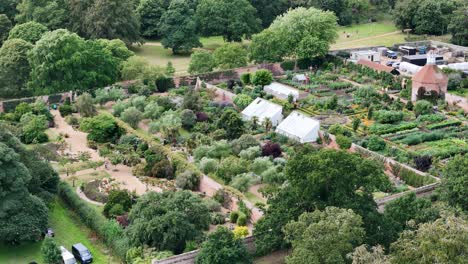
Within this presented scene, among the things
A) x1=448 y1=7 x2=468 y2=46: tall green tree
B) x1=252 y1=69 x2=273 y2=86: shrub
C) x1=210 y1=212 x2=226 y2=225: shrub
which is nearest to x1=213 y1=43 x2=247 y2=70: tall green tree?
x1=252 y1=69 x2=273 y2=86: shrub

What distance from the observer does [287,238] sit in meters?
26.4

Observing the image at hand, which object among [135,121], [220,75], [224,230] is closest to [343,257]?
[224,230]

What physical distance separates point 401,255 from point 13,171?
55.6 feet

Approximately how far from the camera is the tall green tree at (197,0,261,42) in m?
67.6

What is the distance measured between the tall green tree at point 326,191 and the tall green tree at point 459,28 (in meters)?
43.0

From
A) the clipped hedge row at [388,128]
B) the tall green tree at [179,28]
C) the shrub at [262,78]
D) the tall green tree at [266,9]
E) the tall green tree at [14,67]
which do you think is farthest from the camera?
the tall green tree at [266,9]

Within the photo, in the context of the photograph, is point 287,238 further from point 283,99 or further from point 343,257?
point 283,99

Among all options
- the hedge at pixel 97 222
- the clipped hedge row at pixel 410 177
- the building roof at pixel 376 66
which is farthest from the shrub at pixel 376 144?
the hedge at pixel 97 222

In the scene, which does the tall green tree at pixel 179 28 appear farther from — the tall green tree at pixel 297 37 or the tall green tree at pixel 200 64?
the tall green tree at pixel 297 37

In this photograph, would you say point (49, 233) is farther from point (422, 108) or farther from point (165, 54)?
point (165, 54)

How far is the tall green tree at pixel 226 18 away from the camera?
222ft

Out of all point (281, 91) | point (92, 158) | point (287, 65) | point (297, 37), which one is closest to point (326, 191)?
point (92, 158)

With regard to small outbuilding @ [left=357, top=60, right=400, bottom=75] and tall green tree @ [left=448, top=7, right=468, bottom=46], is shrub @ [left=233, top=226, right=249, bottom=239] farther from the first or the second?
tall green tree @ [left=448, top=7, right=468, bottom=46]

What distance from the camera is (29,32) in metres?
57.2
